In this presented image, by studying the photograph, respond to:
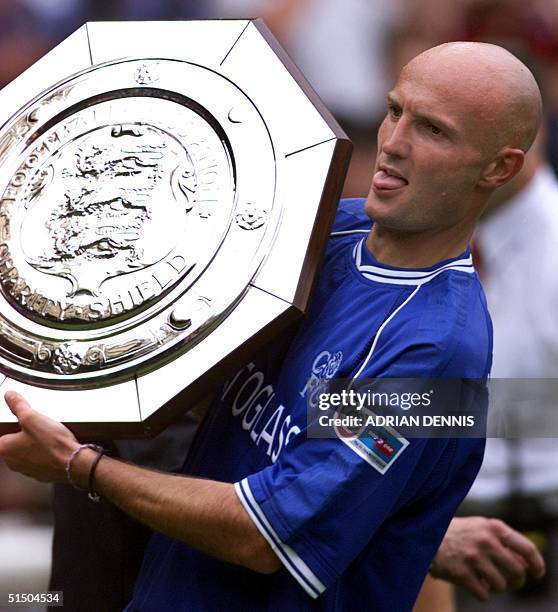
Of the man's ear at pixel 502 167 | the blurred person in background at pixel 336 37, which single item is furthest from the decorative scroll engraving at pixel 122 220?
the blurred person in background at pixel 336 37

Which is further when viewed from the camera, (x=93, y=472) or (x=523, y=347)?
(x=523, y=347)

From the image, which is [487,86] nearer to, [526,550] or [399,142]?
[399,142]

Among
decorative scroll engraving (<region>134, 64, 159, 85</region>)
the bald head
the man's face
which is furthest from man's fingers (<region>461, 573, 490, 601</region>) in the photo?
decorative scroll engraving (<region>134, 64, 159, 85</region>)

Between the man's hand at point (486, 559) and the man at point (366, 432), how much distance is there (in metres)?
0.51

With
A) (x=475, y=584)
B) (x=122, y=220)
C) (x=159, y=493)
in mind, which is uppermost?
(x=122, y=220)

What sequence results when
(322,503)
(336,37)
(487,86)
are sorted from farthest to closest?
(336,37) → (487,86) → (322,503)

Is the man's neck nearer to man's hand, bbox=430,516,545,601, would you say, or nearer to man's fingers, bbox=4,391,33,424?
man's fingers, bbox=4,391,33,424

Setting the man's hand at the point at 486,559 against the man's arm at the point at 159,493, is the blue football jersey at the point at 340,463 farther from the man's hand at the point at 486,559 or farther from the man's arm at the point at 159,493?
the man's hand at the point at 486,559

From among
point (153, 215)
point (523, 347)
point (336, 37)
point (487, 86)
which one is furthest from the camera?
point (336, 37)

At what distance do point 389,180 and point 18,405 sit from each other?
28.2 inches

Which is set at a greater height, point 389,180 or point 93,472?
point 389,180

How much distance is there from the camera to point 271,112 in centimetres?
250

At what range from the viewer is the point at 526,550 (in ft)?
9.85

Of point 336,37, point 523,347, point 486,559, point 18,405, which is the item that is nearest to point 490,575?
point 486,559
